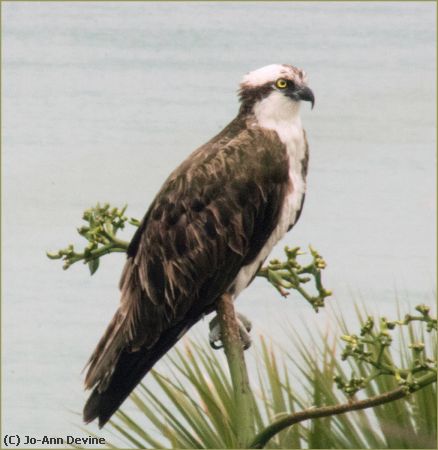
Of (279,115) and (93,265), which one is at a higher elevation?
(279,115)

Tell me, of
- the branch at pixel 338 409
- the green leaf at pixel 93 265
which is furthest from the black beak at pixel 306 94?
the branch at pixel 338 409

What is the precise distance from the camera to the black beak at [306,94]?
22.5ft

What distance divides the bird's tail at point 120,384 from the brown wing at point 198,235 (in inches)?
2.5

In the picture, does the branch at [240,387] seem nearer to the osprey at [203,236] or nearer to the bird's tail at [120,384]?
the osprey at [203,236]

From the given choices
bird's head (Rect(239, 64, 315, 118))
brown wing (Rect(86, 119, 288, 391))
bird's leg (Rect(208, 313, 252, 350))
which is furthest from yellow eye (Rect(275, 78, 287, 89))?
bird's leg (Rect(208, 313, 252, 350))

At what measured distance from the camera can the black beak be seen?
6.86 metres

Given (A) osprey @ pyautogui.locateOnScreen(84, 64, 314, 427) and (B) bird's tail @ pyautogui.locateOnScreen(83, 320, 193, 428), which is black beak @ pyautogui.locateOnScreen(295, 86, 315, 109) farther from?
(B) bird's tail @ pyautogui.locateOnScreen(83, 320, 193, 428)

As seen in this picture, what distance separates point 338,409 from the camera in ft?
17.4

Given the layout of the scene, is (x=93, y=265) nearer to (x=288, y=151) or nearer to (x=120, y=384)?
(x=120, y=384)

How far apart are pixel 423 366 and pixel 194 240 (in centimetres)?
205

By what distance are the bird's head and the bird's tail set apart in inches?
62.1

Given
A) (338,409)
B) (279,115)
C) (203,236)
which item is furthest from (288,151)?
(338,409)

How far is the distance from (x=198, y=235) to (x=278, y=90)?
3.19 ft

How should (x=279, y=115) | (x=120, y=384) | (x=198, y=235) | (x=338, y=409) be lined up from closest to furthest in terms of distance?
1. (x=338, y=409)
2. (x=120, y=384)
3. (x=198, y=235)
4. (x=279, y=115)
